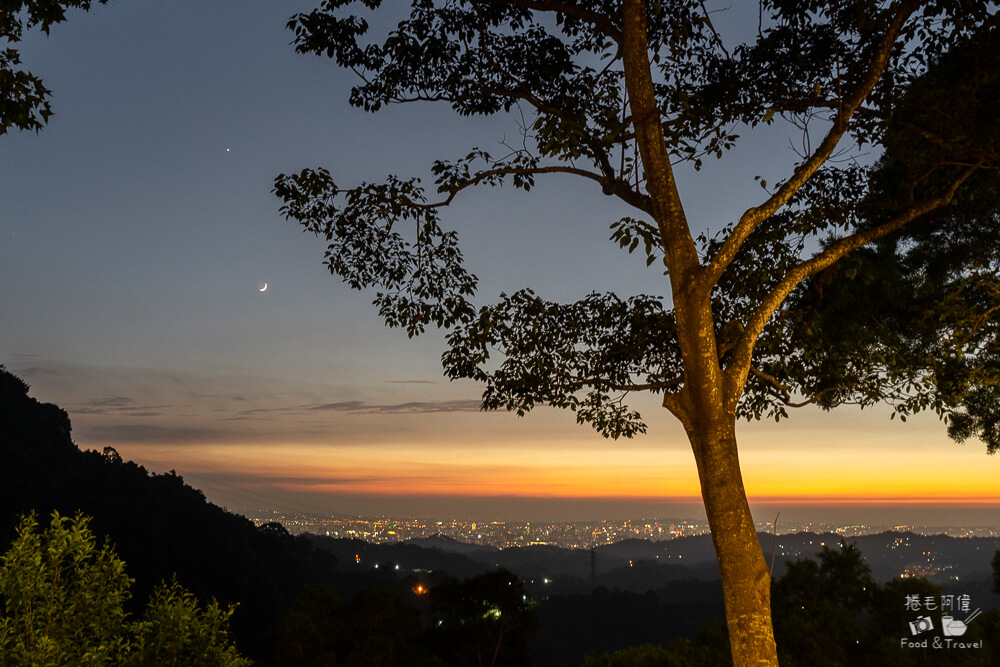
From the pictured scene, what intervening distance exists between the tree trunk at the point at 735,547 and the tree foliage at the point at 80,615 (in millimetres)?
3480

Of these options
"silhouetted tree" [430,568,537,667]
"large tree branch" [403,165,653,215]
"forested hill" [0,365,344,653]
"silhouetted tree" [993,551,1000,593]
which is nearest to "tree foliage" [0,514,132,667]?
"large tree branch" [403,165,653,215]

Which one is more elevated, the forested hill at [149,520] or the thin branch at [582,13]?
the thin branch at [582,13]

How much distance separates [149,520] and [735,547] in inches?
1982

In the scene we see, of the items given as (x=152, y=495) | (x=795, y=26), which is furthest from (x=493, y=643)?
(x=152, y=495)

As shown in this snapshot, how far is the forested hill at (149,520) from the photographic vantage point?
1796 inches

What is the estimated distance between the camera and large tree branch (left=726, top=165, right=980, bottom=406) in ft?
16.5

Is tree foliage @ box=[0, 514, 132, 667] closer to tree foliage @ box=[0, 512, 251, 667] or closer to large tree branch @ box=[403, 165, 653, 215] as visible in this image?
tree foliage @ box=[0, 512, 251, 667]

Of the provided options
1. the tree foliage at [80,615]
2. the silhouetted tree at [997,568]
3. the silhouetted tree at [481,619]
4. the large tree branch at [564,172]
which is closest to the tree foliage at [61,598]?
the tree foliage at [80,615]

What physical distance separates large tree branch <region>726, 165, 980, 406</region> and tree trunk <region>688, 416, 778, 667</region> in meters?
0.33

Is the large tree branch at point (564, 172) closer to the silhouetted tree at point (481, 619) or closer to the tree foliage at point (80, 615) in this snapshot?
the tree foliage at point (80, 615)

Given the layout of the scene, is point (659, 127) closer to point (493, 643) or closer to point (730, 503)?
point (730, 503)

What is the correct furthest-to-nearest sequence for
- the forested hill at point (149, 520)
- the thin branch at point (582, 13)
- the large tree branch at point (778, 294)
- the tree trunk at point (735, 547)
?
the forested hill at point (149, 520), the thin branch at point (582, 13), the large tree branch at point (778, 294), the tree trunk at point (735, 547)

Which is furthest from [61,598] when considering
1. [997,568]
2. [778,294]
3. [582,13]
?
[997,568]

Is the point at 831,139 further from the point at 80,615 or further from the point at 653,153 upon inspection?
the point at 80,615
